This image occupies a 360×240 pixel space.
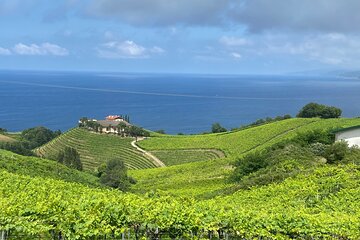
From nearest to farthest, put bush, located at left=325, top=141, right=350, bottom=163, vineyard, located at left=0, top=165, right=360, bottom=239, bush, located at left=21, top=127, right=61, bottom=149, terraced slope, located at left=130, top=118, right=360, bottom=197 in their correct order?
vineyard, located at left=0, top=165, right=360, bottom=239
bush, located at left=325, top=141, right=350, bottom=163
terraced slope, located at left=130, top=118, right=360, bottom=197
bush, located at left=21, top=127, right=61, bottom=149

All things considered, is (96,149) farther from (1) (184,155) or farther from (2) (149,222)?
(2) (149,222)

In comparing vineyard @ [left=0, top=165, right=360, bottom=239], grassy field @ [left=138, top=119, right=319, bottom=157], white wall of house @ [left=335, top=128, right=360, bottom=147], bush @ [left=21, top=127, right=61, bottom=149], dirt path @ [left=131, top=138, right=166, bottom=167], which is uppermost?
vineyard @ [left=0, top=165, right=360, bottom=239]

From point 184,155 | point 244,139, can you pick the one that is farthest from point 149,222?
point 184,155

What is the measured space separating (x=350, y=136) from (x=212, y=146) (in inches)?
1412

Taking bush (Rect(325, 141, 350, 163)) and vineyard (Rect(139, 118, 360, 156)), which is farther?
vineyard (Rect(139, 118, 360, 156))

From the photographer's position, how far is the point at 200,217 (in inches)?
400

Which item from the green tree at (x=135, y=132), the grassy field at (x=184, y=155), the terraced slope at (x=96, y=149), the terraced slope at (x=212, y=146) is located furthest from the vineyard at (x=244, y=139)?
the green tree at (x=135, y=132)

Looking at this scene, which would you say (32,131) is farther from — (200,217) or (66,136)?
(200,217)

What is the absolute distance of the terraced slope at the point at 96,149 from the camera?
7556 centimetres

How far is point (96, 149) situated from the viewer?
284ft

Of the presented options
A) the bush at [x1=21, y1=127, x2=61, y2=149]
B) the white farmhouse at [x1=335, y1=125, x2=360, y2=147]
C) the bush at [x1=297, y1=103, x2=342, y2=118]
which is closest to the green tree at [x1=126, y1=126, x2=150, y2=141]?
the bush at [x1=21, y1=127, x2=61, y2=149]

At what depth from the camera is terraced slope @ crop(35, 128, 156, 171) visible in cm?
7556

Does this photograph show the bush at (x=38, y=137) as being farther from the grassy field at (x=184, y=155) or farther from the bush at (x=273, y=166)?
the bush at (x=273, y=166)

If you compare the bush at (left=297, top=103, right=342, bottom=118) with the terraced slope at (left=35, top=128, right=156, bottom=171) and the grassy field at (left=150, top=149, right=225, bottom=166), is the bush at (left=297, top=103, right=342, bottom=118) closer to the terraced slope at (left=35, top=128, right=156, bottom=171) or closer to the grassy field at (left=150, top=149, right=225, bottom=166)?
the grassy field at (left=150, top=149, right=225, bottom=166)
